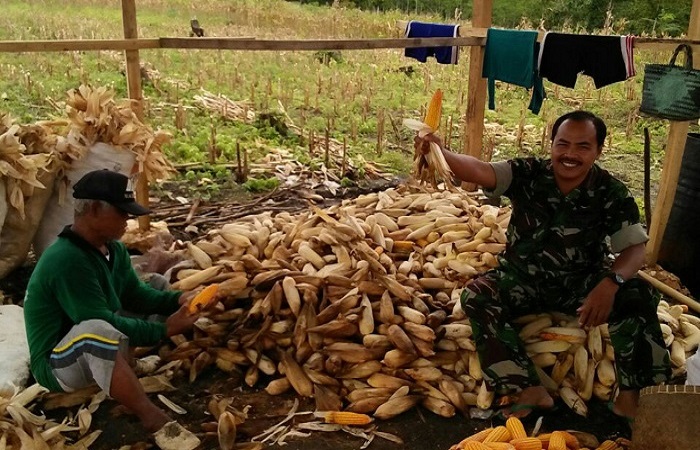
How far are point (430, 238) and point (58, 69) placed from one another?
27.8 feet

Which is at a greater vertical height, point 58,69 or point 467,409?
point 58,69

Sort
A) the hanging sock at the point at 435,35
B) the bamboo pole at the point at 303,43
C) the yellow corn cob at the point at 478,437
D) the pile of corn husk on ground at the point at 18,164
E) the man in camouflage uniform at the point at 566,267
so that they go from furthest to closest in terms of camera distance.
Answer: the hanging sock at the point at 435,35 → the bamboo pole at the point at 303,43 → the pile of corn husk on ground at the point at 18,164 → the man in camouflage uniform at the point at 566,267 → the yellow corn cob at the point at 478,437

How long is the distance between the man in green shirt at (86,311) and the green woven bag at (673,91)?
3.60 metres

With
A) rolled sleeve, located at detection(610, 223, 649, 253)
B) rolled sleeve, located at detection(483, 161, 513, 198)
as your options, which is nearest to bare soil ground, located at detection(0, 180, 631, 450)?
rolled sleeve, located at detection(610, 223, 649, 253)

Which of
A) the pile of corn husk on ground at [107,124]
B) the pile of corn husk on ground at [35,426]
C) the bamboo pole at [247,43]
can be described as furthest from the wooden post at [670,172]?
the pile of corn husk on ground at [35,426]

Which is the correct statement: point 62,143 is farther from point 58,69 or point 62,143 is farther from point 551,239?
point 58,69

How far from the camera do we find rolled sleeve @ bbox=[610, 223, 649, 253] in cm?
300

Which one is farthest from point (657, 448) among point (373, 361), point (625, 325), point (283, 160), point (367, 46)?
point (283, 160)

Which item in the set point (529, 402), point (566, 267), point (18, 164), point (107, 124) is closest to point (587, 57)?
point (566, 267)

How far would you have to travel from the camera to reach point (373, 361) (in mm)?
3252

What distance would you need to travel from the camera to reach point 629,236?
3012 millimetres

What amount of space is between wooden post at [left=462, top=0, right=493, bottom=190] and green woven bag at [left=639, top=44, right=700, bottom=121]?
4.32 ft

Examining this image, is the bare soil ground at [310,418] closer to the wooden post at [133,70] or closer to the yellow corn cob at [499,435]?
the yellow corn cob at [499,435]

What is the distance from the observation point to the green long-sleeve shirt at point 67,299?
2.71m
